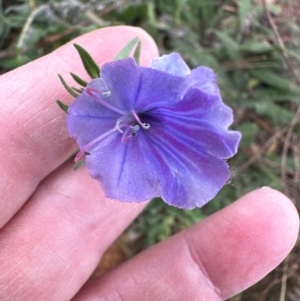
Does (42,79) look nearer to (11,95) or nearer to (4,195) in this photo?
(11,95)

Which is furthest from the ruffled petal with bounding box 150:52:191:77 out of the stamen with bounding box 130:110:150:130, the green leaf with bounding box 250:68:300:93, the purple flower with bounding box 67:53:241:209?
the green leaf with bounding box 250:68:300:93

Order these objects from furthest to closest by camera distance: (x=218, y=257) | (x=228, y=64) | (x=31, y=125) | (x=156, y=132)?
(x=228, y=64) < (x=218, y=257) < (x=31, y=125) < (x=156, y=132)

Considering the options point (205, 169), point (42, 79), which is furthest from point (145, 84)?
point (42, 79)

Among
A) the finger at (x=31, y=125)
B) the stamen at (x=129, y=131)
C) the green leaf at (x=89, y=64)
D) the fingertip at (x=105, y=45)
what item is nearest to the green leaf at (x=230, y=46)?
the fingertip at (x=105, y=45)

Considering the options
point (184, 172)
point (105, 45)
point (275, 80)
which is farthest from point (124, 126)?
point (275, 80)

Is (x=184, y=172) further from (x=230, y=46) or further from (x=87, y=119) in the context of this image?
(x=230, y=46)
